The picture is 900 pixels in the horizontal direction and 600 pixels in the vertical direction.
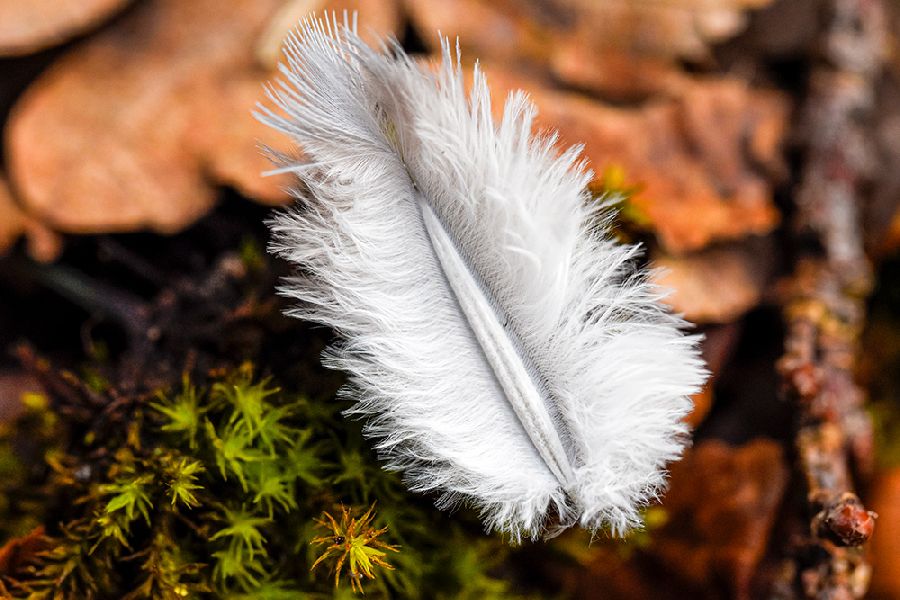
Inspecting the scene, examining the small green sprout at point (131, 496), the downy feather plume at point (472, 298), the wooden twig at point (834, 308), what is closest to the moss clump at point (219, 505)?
the small green sprout at point (131, 496)

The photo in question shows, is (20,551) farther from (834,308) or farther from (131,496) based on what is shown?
(834,308)

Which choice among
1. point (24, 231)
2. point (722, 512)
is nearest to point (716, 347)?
point (722, 512)

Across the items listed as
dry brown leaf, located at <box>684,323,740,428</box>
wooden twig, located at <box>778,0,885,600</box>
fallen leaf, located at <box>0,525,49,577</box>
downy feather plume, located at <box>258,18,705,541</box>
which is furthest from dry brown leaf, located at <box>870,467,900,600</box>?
fallen leaf, located at <box>0,525,49,577</box>

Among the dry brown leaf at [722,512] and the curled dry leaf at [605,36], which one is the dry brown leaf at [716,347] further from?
the curled dry leaf at [605,36]

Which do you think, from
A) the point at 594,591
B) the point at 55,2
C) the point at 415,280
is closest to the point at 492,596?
the point at 594,591

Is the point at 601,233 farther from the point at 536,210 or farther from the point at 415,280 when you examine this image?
the point at 415,280
